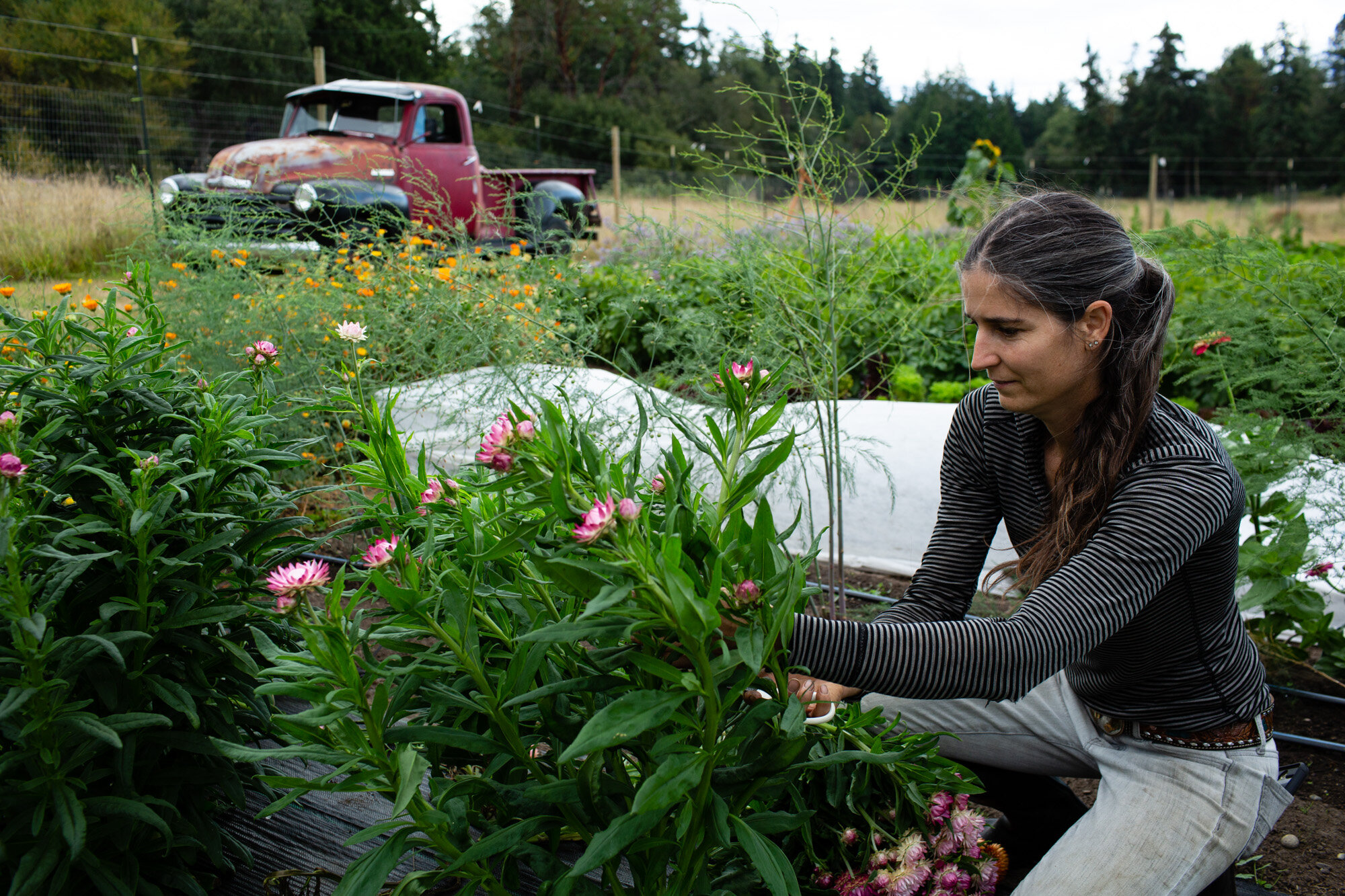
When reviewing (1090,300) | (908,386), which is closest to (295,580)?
(1090,300)

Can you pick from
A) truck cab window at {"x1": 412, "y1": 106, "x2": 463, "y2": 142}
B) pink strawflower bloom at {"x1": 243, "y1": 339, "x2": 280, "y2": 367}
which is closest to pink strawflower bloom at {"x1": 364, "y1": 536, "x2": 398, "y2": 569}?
pink strawflower bloom at {"x1": 243, "y1": 339, "x2": 280, "y2": 367}

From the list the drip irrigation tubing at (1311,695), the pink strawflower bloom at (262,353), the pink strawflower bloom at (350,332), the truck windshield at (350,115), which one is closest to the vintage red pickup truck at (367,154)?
the truck windshield at (350,115)

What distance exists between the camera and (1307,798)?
193 centimetres

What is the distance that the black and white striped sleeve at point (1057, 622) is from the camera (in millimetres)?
1098

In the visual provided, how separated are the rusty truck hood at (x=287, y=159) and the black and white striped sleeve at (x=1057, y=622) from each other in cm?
637

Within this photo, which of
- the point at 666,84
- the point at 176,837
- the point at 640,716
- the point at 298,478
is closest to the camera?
the point at 640,716

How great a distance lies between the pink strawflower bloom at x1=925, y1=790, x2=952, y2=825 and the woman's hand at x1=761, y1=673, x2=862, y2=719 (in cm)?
17

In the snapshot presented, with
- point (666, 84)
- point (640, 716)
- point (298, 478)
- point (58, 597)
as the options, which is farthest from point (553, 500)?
point (666, 84)

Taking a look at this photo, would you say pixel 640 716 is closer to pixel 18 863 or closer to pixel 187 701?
pixel 187 701

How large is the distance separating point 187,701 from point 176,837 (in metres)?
0.25

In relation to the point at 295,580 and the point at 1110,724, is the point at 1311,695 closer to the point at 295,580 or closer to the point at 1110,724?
the point at 1110,724

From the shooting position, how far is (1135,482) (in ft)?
4.28

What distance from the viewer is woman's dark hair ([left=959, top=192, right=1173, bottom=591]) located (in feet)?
4.37

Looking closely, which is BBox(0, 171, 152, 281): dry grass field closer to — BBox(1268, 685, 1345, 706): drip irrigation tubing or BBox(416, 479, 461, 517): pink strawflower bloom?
BBox(416, 479, 461, 517): pink strawflower bloom
